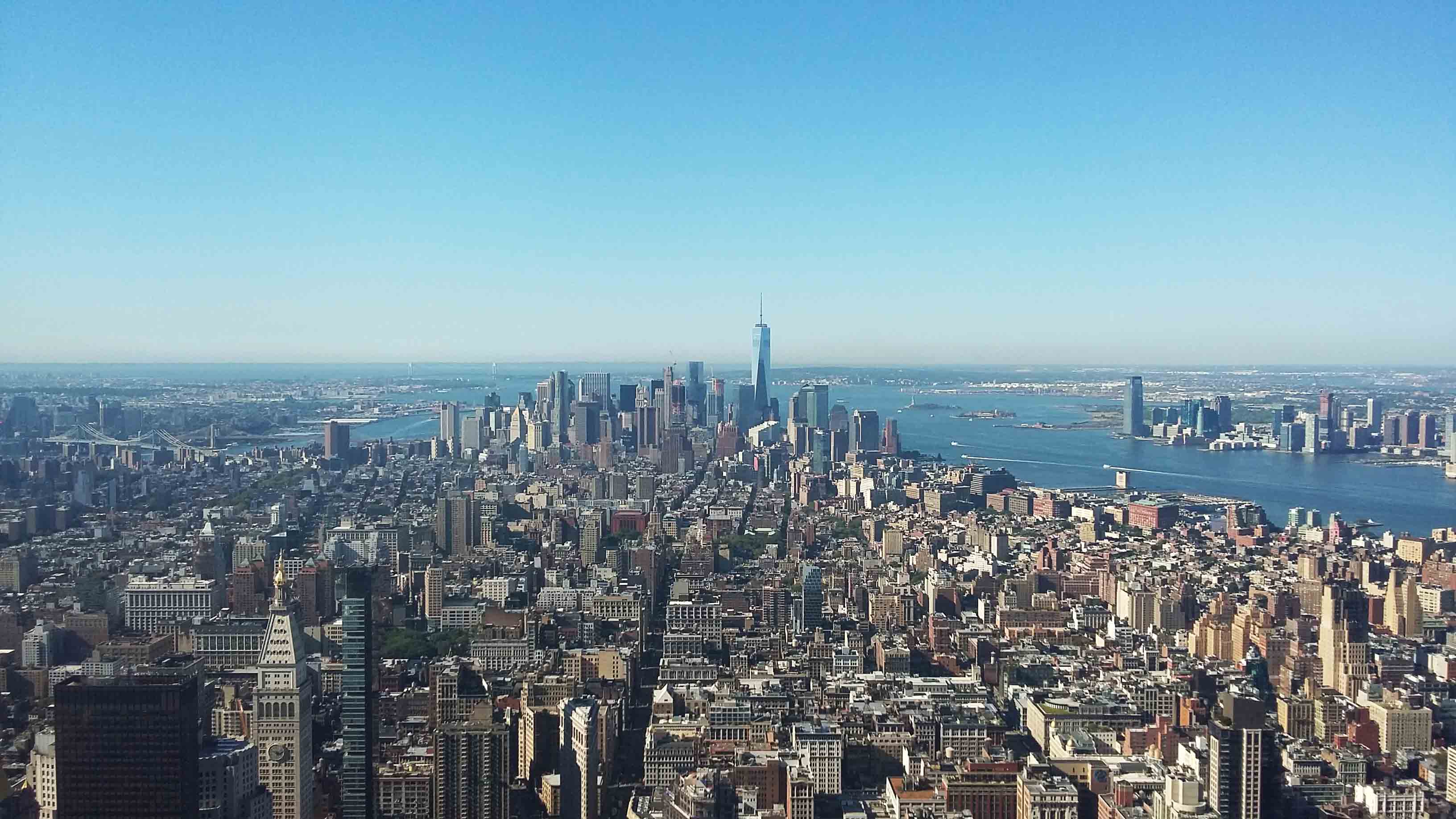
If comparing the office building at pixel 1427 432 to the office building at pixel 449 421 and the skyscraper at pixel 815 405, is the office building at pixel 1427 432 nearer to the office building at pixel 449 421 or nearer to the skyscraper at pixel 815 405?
the skyscraper at pixel 815 405

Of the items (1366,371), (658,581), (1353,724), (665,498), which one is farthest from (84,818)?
(1366,371)

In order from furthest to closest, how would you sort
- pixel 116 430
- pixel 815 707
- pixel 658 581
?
pixel 658 581
pixel 116 430
pixel 815 707

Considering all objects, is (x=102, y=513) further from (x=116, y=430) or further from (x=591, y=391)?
(x=591, y=391)

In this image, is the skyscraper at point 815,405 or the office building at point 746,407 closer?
the skyscraper at point 815,405

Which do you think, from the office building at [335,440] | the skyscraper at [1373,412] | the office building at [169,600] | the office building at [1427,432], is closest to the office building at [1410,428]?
the office building at [1427,432]

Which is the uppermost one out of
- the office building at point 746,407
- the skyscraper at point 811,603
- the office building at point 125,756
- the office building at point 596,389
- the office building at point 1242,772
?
the office building at point 596,389

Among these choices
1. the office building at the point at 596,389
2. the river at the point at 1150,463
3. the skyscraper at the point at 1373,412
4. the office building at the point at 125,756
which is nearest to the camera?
the office building at the point at 125,756

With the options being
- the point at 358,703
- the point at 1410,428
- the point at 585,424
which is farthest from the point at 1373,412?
the point at 358,703
